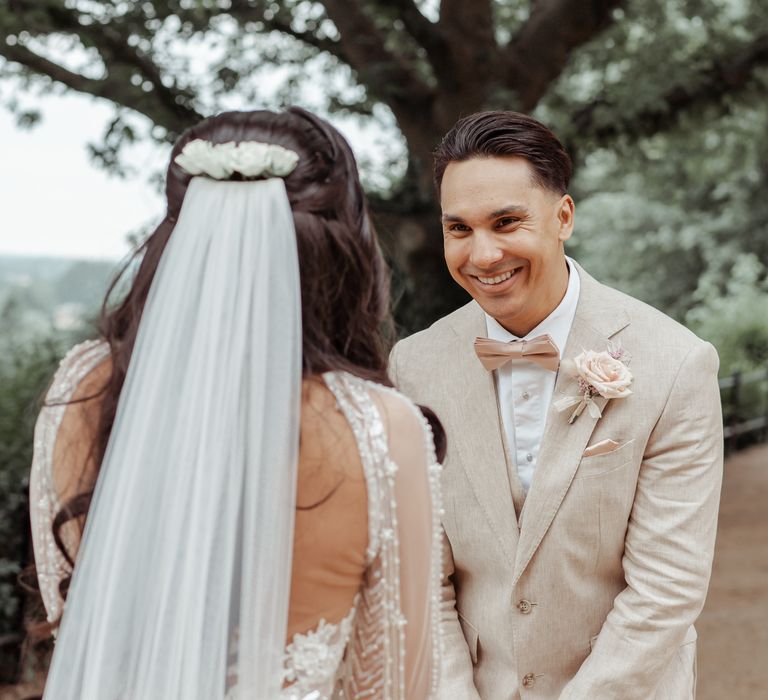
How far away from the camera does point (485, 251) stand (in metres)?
2.46

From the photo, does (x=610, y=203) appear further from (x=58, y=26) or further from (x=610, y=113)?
(x=58, y=26)

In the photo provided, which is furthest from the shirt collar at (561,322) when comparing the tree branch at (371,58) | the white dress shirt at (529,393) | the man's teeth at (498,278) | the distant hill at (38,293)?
the distant hill at (38,293)

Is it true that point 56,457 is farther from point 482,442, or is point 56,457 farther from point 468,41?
point 468,41

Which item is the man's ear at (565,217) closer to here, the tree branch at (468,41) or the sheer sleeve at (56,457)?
the sheer sleeve at (56,457)

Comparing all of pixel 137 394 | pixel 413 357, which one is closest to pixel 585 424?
pixel 413 357

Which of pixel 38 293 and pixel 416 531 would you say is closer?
pixel 416 531

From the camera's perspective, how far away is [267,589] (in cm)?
166

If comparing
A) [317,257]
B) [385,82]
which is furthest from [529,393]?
[385,82]

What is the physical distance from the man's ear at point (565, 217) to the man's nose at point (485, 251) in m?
0.22

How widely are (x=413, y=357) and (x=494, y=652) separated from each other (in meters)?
0.84

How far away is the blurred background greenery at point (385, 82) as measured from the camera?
6.30 m

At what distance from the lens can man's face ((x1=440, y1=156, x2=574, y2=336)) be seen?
2480 millimetres

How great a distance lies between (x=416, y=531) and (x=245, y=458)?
1.09 ft

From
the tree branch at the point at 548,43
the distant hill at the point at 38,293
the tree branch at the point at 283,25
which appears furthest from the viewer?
the distant hill at the point at 38,293
